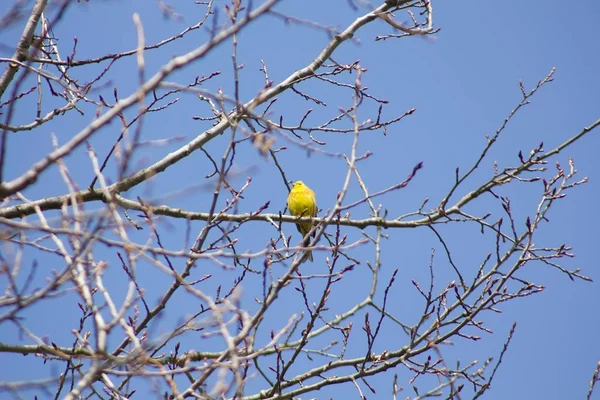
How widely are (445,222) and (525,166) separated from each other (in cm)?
64

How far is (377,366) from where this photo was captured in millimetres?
4320

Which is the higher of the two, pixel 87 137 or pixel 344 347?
pixel 344 347

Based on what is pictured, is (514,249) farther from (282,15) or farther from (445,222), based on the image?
(282,15)

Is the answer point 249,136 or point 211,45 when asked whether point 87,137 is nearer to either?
point 211,45

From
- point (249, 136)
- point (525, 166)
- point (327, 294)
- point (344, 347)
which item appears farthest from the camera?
point (344, 347)

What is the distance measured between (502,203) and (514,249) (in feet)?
1.13

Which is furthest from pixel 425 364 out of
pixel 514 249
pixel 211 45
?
pixel 211 45

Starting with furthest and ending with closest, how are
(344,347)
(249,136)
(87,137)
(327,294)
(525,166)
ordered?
(344,347)
(525,166)
(327,294)
(249,136)
(87,137)

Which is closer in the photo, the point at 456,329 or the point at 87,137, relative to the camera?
the point at 87,137

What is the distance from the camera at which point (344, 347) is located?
15.1 ft

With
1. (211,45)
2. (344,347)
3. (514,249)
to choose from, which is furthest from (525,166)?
(211,45)

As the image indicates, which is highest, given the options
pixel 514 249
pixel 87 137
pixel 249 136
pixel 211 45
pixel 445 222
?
pixel 445 222

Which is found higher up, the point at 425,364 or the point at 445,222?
the point at 445,222

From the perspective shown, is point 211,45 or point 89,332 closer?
point 211,45
